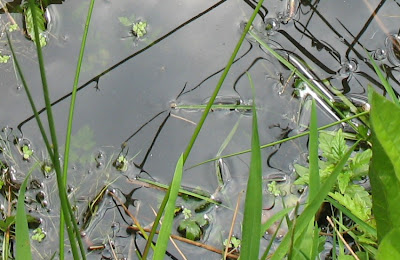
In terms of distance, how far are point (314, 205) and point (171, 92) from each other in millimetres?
1019

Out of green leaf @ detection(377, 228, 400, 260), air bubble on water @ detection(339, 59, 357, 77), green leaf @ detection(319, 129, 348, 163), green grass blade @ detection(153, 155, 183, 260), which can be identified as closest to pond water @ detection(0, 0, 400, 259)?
air bubble on water @ detection(339, 59, 357, 77)

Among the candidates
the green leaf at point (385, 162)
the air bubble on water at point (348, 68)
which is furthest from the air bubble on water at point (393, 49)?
the green leaf at point (385, 162)

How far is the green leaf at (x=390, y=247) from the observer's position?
1.08 metres

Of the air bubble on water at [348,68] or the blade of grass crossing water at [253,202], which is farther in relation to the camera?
the air bubble on water at [348,68]

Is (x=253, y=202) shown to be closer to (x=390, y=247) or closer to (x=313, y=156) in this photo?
(x=313, y=156)

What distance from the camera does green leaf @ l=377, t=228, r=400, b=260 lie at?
1.08 m

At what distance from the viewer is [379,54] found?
2.12 meters

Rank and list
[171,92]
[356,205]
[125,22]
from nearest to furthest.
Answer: [356,205] < [171,92] < [125,22]

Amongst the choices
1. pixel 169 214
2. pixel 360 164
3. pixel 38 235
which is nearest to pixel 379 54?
→ pixel 360 164

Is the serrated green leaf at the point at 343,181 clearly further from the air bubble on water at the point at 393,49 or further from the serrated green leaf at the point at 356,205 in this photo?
the air bubble on water at the point at 393,49

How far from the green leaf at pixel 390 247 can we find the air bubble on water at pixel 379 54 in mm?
1173

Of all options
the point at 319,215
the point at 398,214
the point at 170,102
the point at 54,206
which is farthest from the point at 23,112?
the point at 398,214

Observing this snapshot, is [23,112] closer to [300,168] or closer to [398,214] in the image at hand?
[300,168]

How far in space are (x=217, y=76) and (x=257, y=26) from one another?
284 millimetres
